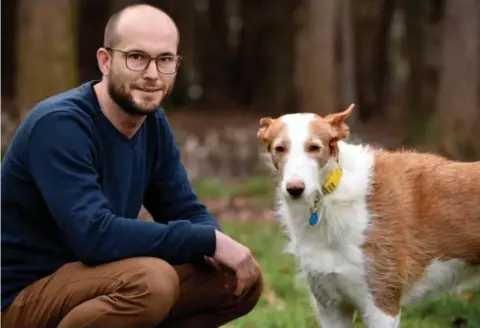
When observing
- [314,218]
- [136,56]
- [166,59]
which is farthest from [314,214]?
[136,56]

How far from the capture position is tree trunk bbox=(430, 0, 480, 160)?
13.2 m

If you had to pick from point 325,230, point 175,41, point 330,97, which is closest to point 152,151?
point 175,41

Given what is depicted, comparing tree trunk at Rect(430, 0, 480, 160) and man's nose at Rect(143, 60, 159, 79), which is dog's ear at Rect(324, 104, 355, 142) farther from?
tree trunk at Rect(430, 0, 480, 160)

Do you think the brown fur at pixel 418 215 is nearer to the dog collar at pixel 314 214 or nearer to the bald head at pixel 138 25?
the dog collar at pixel 314 214

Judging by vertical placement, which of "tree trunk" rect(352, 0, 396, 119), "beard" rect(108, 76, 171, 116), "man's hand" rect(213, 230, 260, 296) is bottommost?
"tree trunk" rect(352, 0, 396, 119)

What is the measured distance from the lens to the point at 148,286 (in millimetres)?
4613

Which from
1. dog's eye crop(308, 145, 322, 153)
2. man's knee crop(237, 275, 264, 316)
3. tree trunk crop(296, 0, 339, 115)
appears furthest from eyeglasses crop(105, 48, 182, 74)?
tree trunk crop(296, 0, 339, 115)

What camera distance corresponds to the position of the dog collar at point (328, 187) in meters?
4.92

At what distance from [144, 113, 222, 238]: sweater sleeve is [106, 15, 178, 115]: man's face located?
1.21 ft

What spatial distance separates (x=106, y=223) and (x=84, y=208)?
0.36 feet

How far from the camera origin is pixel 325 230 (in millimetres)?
5023

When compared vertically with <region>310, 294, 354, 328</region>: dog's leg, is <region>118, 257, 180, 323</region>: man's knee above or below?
above

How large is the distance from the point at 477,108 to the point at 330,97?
2.18m

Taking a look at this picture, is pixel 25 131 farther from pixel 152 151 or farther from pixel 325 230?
pixel 325 230
